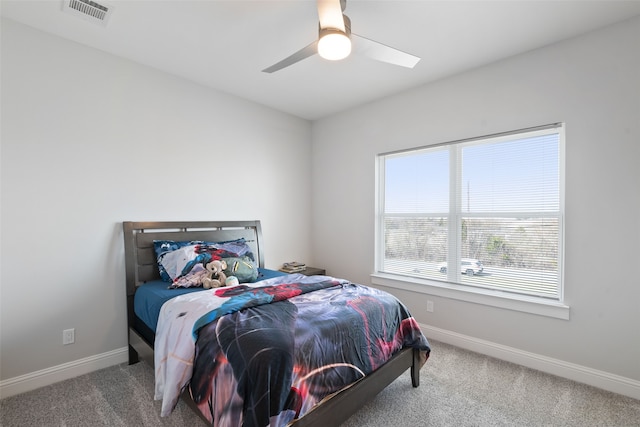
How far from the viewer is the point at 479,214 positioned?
9.69ft

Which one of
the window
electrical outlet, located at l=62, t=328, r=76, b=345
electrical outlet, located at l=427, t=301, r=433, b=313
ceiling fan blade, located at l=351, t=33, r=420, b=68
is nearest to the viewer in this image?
ceiling fan blade, located at l=351, t=33, r=420, b=68

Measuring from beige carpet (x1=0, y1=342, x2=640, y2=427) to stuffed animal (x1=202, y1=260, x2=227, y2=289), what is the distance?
817 mm

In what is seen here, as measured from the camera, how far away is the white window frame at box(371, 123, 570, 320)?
2.48 m

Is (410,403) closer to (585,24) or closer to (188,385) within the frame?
(188,385)

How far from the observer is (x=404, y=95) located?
11.1ft

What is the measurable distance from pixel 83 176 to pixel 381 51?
249cm

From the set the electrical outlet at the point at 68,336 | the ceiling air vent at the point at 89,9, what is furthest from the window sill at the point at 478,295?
the ceiling air vent at the point at 89,9

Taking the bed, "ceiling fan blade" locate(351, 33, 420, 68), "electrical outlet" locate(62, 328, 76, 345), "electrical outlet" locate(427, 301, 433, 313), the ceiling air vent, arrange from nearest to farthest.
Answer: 1. the bed
2. "ceiling fan blade" locate(351, 33, 420, 68)
3. the ceiling air vent
4. "electrical outlet" locate(62, 328, 76, 345)
5. "electrical outlet" locate(427, 301, 433, 313)

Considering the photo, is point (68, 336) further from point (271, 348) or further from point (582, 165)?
point (582, 165)

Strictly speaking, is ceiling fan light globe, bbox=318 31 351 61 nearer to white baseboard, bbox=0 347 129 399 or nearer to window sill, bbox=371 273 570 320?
window sill, bbox=371 273 570 320

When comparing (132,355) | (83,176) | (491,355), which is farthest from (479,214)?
(83,176)

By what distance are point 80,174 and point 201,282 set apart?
1.31 m

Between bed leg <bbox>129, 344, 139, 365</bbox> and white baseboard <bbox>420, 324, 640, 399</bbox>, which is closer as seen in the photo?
white baseboard <bbox>420, 324, 640, 399</bbox>

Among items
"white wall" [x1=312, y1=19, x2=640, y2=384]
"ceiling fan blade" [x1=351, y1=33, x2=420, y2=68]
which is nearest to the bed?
"white wall" [x1=312, y1=19, x2=640, y2=384]
